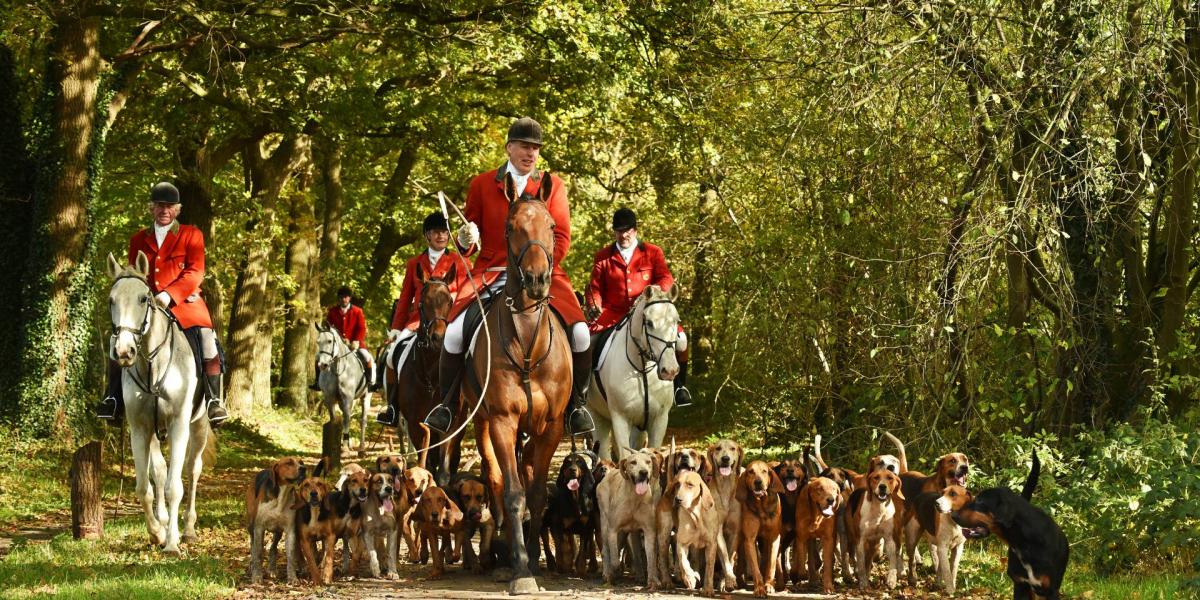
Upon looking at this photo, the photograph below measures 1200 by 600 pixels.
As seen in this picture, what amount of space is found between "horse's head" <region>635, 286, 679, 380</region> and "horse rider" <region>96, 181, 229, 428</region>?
3.82m

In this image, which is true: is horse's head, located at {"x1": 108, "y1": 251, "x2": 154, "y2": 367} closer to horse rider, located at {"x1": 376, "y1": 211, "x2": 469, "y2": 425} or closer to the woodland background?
horse rider, located at {"x1": 376, "y1": 211, "x2": 469, "y2": 425}

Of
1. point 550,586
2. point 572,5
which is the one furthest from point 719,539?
point 572,5

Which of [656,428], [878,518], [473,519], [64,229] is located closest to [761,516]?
[878,518]

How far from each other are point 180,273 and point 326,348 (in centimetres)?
1239

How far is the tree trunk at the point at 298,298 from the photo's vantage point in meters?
28.9

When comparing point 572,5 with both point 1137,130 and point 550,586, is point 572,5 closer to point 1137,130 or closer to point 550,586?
point 1137,130

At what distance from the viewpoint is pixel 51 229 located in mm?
18453

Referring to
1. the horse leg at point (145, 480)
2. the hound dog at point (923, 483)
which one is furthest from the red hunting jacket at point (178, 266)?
the hound dog at point (923, 483)

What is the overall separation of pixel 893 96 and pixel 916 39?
41.6 inches

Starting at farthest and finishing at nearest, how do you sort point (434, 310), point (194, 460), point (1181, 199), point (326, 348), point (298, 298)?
point (298, 298) < point (326, 348) < point (194, 460) < point (1181, 199) < point (434, 310)

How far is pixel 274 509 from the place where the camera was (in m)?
10.1

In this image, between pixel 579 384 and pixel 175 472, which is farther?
pixel 175 472

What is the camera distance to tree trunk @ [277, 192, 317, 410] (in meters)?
28.9

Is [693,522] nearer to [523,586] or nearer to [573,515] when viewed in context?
[523,586]
